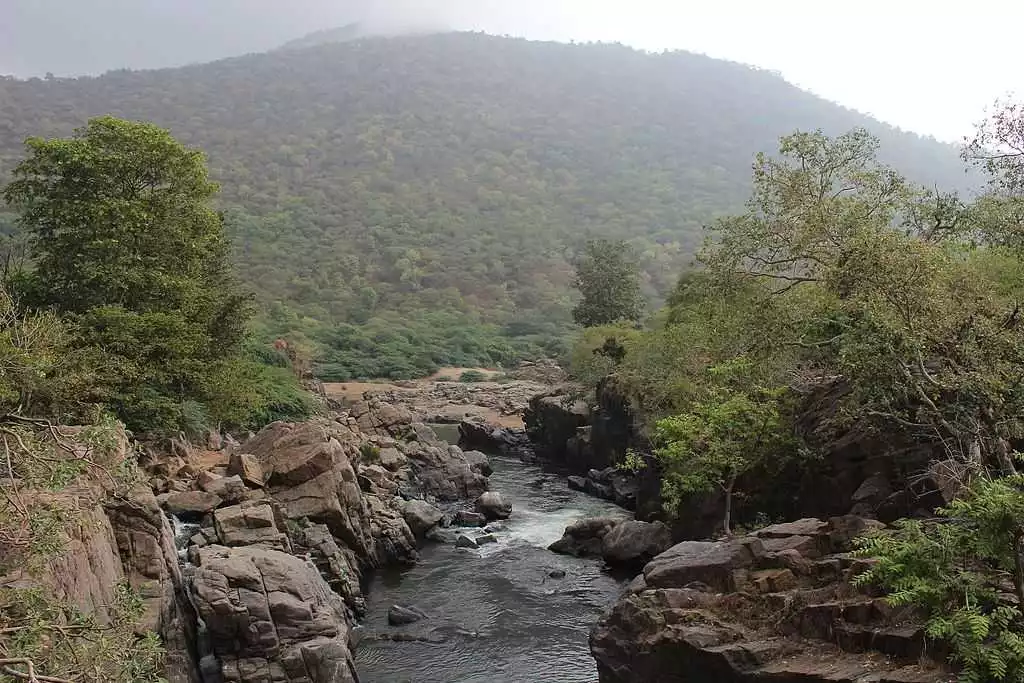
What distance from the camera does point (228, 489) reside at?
69.5 feet

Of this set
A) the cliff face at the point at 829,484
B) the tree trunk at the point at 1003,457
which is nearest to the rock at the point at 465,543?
the cliff face at the point at 829,484

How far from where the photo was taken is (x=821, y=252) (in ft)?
70.5

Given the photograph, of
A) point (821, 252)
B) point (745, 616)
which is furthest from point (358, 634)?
point (821, 252)

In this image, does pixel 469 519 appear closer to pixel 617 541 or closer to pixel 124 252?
pixel 617 541

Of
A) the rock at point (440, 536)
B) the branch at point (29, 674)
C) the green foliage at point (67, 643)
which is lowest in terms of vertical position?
the rock at point (440, 536)

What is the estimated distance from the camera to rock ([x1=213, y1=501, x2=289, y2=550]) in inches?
730

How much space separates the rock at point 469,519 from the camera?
28.3 metres

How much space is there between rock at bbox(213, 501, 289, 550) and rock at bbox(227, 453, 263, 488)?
6.84 feet

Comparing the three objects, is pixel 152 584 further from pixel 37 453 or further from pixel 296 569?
pixel 37 453

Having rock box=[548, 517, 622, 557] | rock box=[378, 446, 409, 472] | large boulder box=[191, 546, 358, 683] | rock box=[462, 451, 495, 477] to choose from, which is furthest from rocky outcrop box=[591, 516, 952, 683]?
rock box=[462, 451, 495, 477]

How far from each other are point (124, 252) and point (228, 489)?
8599 mm

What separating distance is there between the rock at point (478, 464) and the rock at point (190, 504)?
17.2 meters

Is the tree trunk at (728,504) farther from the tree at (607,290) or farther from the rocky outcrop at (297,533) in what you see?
the tree at (607,290)

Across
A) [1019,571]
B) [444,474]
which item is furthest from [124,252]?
[1019,571]
